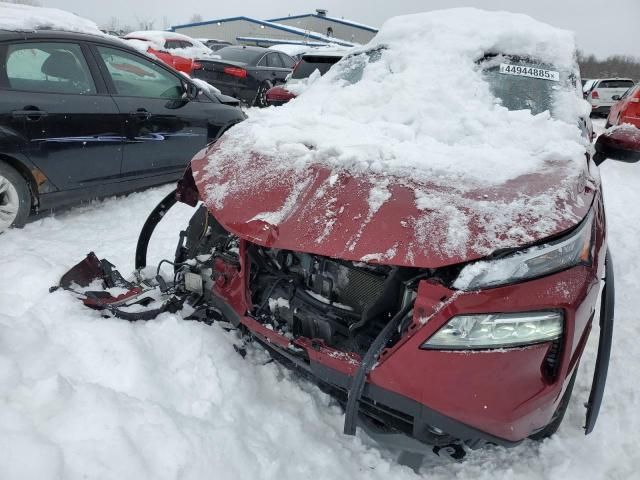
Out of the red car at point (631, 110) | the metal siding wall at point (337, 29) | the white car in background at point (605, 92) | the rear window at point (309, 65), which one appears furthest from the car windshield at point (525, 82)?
the metal siding wall at point (337, 29)

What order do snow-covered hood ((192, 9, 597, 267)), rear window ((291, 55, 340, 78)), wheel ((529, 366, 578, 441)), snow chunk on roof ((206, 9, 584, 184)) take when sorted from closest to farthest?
snow-covered hood ((192, 9, 597, 267))
wheel ((529, 366, 578, 441))
snow chunk on roof ((206, 9, 584, 184))
rear window ((291, 55, 340, 78))

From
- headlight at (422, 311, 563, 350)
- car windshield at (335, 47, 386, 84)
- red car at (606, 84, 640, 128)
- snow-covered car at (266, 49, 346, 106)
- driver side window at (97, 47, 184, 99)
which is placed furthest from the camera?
red car at (606, 84, 640, 128)

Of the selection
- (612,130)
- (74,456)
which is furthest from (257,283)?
(612,130)

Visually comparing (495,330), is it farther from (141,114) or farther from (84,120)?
(141,114)

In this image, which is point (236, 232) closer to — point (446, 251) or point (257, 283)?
point (257, 283)

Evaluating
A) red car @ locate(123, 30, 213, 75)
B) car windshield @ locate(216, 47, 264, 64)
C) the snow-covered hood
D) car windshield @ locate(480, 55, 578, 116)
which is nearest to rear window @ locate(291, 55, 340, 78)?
the snow-covered hood

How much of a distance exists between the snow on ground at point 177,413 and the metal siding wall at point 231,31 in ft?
157

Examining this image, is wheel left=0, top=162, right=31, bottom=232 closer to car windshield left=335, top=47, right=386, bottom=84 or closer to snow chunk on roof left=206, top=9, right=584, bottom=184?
snow chunk on roof left=206, top=9, right=584, bottom=184

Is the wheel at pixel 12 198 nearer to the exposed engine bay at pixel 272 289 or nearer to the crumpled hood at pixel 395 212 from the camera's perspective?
the exposed engine bay at pixel 272 289

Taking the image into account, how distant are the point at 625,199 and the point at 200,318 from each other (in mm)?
6095

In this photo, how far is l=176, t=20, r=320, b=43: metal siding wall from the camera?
47.2 m

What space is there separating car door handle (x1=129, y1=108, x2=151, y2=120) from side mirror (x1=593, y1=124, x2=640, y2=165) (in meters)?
3.65

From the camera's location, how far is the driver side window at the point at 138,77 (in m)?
4.42

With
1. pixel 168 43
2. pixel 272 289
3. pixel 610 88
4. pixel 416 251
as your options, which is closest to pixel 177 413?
pixel 272 289
